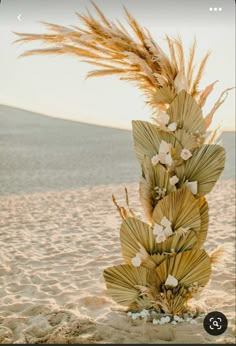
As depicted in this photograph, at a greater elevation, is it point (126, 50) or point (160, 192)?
point (126, 50)

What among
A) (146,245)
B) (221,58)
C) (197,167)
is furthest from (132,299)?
(221,58)

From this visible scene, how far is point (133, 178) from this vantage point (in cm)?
713

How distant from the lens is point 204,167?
157 cm

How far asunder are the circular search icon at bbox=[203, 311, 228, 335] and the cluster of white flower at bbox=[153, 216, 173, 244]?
27 centimetres

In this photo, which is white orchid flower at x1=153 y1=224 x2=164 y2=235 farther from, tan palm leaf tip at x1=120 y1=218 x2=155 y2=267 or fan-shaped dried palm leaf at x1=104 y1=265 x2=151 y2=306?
fan-shaped dried palm leaf at x1=104 y1=265 x2=151 y2=306

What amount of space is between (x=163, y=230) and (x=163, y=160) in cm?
22

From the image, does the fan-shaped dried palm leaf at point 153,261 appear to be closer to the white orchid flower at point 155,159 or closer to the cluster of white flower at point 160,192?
the cluster of white flower at point 160,192

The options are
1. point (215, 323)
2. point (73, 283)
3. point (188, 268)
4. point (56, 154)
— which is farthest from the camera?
point (56, 154)

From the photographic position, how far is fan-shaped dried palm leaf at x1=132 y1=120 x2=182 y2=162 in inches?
61.8

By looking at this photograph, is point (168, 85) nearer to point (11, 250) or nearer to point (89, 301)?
point (89, 301)

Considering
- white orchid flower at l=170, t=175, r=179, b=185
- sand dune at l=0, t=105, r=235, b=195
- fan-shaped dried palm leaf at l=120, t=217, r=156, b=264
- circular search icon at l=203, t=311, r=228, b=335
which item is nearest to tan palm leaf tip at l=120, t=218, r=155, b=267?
fan-shaped dried palm leaf at l=120, t=217, r=156, b=264

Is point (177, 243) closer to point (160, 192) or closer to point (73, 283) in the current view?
point (160, 192)

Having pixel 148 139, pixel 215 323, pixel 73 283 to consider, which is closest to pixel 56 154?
pixel 73 283

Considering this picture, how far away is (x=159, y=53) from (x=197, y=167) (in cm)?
38
